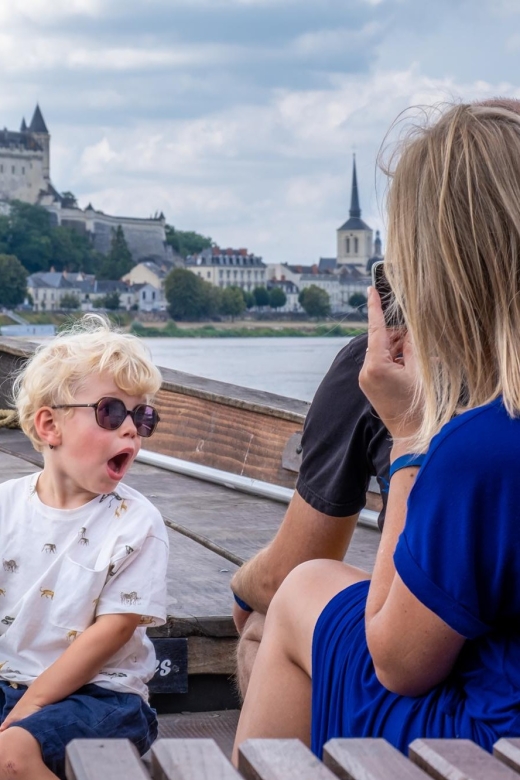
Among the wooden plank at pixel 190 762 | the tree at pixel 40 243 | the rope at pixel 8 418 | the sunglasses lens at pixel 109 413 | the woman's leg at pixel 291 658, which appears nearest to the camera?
the wooden plank at pixel 190 762

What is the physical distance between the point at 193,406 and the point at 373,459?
1739mm

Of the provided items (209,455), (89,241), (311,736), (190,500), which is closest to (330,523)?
(311,736)

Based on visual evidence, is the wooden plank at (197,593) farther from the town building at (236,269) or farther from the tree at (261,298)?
the town building at (236,269)

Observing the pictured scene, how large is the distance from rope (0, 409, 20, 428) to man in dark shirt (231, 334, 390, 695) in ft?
8.52

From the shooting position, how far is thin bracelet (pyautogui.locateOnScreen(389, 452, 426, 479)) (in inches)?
48.7

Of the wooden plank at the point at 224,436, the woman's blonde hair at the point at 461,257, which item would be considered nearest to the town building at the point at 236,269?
the wooden plank at the point at 224,436

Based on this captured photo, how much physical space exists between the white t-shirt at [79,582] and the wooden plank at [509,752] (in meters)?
0.84

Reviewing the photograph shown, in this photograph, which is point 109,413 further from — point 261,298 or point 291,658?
point 261,298

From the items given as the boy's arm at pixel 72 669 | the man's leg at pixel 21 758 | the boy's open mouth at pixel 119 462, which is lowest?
the man's leg at pixel 21 758

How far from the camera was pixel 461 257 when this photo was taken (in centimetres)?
115

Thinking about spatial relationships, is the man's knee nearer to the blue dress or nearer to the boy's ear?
the boy's ear

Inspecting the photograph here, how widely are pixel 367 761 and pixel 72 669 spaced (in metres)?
0.84

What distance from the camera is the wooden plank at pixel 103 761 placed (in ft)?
2.72

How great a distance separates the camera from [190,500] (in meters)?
3.01
